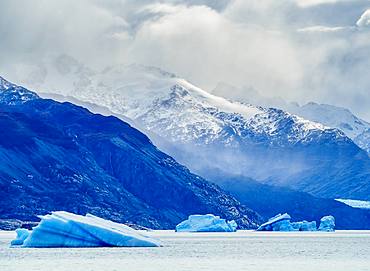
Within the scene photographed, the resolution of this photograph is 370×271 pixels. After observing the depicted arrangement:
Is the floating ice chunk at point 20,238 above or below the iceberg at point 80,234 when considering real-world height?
above

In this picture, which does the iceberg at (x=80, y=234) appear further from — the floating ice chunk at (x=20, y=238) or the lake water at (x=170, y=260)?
the floating ice chunk at (x=20, y=238)

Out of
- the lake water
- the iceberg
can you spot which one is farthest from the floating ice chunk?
the iceberg

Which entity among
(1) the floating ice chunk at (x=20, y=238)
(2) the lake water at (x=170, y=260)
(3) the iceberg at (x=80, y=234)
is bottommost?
(2) the lake water at (x=170, y=260)

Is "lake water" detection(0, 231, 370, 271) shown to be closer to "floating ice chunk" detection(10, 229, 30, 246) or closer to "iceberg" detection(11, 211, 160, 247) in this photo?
"iceberg" detection(11, 211, 160, 247)

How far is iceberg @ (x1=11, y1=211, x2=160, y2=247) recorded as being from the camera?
→ 158875 millimetres

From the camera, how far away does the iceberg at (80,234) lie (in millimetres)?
158875

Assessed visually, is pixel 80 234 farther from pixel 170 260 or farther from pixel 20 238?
pixel 20 238

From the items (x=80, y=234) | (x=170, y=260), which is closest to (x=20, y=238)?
(x=80, y=234)

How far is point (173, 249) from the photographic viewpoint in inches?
7352

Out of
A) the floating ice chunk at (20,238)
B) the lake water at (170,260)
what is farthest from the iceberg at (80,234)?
the floating ice chunk at (20,238)

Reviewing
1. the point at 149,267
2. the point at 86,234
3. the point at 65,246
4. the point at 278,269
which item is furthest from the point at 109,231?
the point at 278,269

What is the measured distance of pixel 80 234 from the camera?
16538 centimetres

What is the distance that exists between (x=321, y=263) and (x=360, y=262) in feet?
25.1

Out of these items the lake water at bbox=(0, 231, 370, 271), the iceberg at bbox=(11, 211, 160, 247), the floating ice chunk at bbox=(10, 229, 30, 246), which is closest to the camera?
the lake water at bbox=(0, 231, 370, 271)
